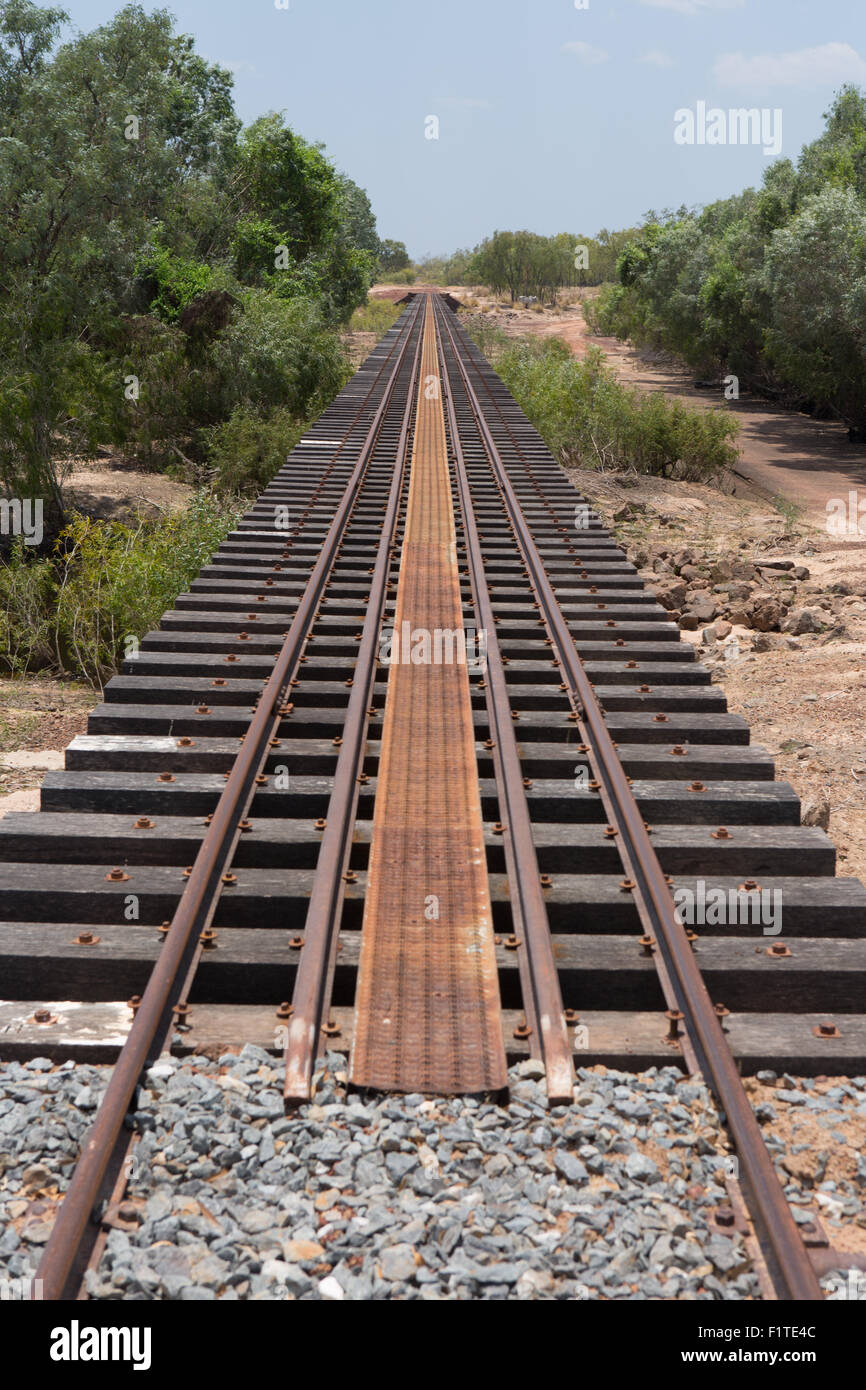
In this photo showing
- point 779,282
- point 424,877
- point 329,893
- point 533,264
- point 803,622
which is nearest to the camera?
point 329,893

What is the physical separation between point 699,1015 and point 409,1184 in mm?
1162

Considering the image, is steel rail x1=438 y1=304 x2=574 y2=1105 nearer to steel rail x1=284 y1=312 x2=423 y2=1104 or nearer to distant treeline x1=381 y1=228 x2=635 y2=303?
steel rail x1=284 y1=312 x2=423 y2=1104

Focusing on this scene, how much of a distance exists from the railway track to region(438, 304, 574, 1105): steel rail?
0.04ft

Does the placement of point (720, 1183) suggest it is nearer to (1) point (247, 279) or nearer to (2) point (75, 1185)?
(2) point (75, 1185)

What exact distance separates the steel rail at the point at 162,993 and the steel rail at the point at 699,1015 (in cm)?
171

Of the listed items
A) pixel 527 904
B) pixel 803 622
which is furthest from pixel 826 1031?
pixel 803 622

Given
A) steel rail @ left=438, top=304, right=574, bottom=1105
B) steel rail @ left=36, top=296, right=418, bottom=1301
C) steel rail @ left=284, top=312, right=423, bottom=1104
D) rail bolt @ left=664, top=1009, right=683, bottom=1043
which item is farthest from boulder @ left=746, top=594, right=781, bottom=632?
rail bolt @ left=664, top=1009, right=683, bottom=1043

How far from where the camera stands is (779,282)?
25.2 meters

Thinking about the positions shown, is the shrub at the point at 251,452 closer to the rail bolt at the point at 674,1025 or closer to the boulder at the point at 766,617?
the boulder at the point at 766,617

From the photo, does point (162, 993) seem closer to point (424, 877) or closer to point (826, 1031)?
point (424, 877)

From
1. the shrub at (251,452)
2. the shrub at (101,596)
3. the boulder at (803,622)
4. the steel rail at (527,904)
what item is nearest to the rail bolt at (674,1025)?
the steel rail at (527,904)

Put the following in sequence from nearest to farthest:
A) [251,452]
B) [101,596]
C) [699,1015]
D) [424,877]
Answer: [699,1015]
[424,877]
[101,596]
[251,452]

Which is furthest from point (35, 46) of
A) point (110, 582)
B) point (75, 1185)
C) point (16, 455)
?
point (75, 1185)

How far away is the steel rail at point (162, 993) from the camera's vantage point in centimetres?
271
